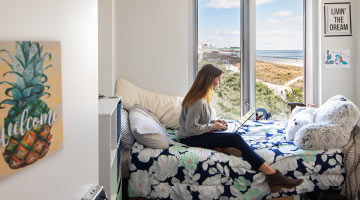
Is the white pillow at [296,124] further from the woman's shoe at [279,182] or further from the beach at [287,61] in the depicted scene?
the beach at [287,61]

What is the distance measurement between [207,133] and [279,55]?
1741 millimetres

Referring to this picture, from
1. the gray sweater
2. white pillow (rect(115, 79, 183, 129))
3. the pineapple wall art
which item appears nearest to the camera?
the pineapple wall art

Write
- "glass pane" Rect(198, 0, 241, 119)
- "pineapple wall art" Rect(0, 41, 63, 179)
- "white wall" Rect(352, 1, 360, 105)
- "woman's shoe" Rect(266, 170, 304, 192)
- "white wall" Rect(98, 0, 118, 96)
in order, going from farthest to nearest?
"glass pane" Rect(198, 0, 241, 119), "white wall" Rect(352, 1, 360, 105), "white wall" Rect(98, 0, 118, 96), "woman's shoe" Rect(266, 170, 304, 192), "pineapple wall art" Rect(0, 41, 63, 179)

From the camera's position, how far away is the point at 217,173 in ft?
7.18

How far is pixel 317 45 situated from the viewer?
11.5ft

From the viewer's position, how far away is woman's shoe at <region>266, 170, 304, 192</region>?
215cm

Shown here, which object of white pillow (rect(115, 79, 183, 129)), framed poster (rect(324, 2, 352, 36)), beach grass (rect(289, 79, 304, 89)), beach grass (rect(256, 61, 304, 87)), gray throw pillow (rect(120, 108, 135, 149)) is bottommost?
gray throw pillow (rect(120, 108, 135, 149))

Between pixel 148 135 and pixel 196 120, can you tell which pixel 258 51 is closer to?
pixel 196 120

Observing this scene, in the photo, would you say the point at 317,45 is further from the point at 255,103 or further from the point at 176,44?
the point at 176,44

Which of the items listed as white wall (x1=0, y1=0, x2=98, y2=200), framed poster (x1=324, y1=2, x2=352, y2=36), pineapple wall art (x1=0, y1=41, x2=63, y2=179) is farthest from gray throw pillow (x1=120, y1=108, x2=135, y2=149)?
framed poster (x1=324, y1=2, x2=352, y2=36)

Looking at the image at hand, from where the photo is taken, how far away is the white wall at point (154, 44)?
337cm

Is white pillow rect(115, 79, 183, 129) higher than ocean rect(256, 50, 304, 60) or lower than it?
lower

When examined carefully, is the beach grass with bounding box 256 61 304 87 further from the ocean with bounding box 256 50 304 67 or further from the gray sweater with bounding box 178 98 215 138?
the gray sweater with bounding box 178 98 215 138

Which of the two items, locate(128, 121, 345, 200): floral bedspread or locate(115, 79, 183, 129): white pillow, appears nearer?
locate(128, 121, 345, 200): floral bedspread
